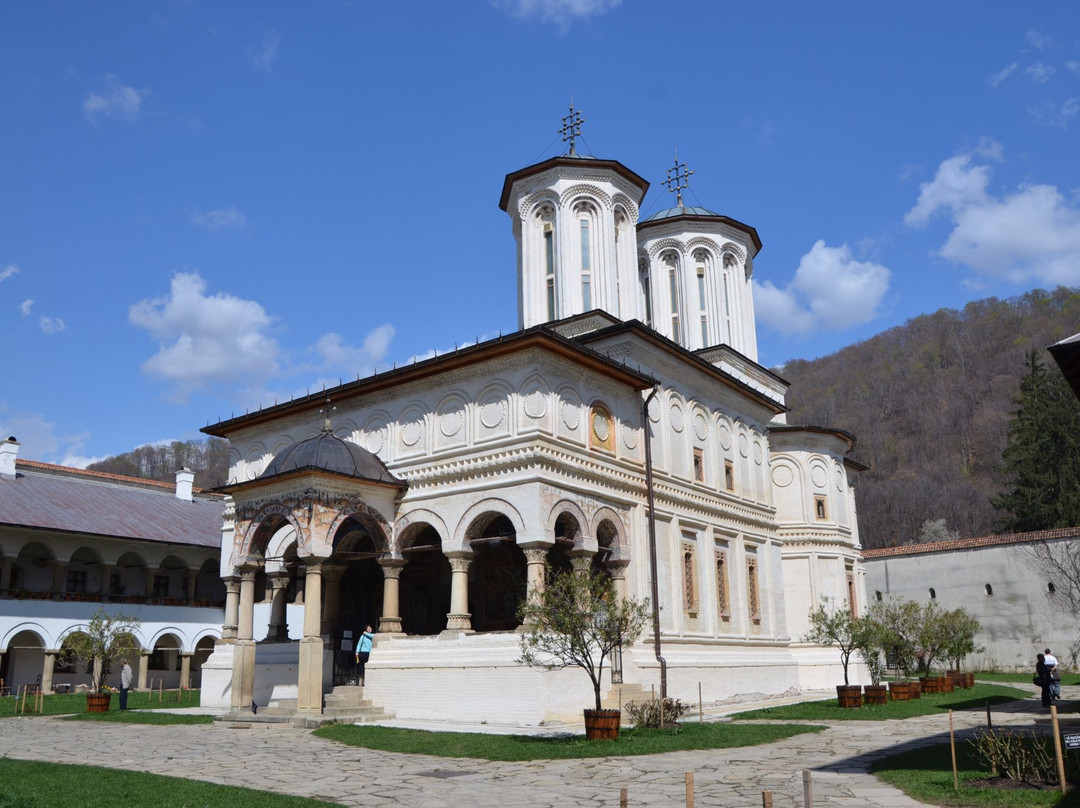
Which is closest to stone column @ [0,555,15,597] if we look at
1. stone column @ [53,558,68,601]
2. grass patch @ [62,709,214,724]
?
stone column @ [53,558,68,601]

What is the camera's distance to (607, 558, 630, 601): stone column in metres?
18.2

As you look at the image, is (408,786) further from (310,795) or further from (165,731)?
(165,731)

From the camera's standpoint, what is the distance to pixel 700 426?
21.7 metres

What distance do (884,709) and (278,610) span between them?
493 inches

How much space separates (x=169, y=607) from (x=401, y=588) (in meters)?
14.7

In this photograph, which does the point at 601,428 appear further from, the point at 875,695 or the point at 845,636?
the point at 875,695

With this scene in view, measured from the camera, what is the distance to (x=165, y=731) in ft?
50.0

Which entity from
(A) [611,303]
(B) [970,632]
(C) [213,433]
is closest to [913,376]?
(B) [970,632]

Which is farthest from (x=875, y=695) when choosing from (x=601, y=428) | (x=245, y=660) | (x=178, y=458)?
(x=178, y=458)

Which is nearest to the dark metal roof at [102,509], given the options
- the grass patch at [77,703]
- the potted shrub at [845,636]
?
the grass patch at [77,703]

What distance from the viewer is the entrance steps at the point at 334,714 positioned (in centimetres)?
1523

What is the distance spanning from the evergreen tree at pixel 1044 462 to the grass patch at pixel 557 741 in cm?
3011

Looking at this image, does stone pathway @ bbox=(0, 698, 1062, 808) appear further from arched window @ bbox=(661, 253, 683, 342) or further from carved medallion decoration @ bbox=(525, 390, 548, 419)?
arched window @ bbox=(661, 253, 683, 342)

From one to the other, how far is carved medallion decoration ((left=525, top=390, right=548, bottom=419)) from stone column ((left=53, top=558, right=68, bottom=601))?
2019 centimetres
